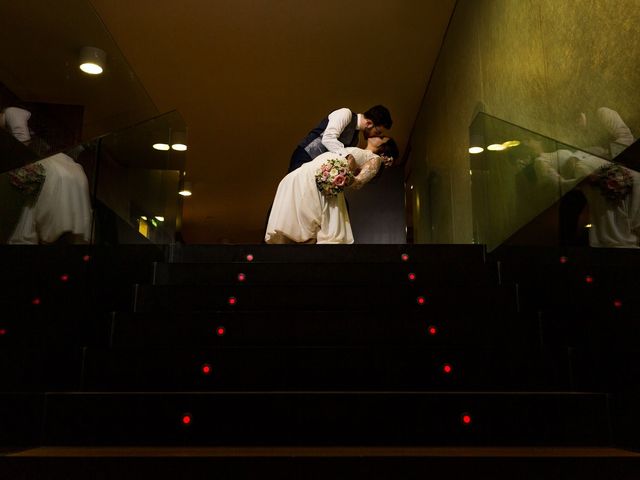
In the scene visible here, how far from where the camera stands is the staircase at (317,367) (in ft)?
8.54

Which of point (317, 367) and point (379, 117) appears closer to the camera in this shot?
point (317, 367)

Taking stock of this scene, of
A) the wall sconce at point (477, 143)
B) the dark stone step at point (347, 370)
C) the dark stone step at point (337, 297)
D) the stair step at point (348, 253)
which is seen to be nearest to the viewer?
the dark stone step at point (347, 370)

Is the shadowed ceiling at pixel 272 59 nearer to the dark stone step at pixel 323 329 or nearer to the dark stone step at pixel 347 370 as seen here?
the dark stone step at pixel 323 329

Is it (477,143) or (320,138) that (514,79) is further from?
(320,138)

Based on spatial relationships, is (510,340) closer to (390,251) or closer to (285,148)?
(390,251)

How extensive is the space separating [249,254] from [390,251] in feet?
3.12

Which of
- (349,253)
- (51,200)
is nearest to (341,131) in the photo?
(349,253)

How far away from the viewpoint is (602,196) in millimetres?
3322

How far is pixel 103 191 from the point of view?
422 centimetres

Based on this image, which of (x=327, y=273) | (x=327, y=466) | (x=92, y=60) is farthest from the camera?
(x=92, y=60)

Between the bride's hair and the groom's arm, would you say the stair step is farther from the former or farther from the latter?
the bride's hair

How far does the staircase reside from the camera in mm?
2603

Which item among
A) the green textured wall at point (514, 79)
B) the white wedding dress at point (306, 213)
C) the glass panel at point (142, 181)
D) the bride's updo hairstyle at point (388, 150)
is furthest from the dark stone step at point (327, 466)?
the bride's updo hairstyle at point (388, 150)

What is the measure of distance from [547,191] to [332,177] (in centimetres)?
235
